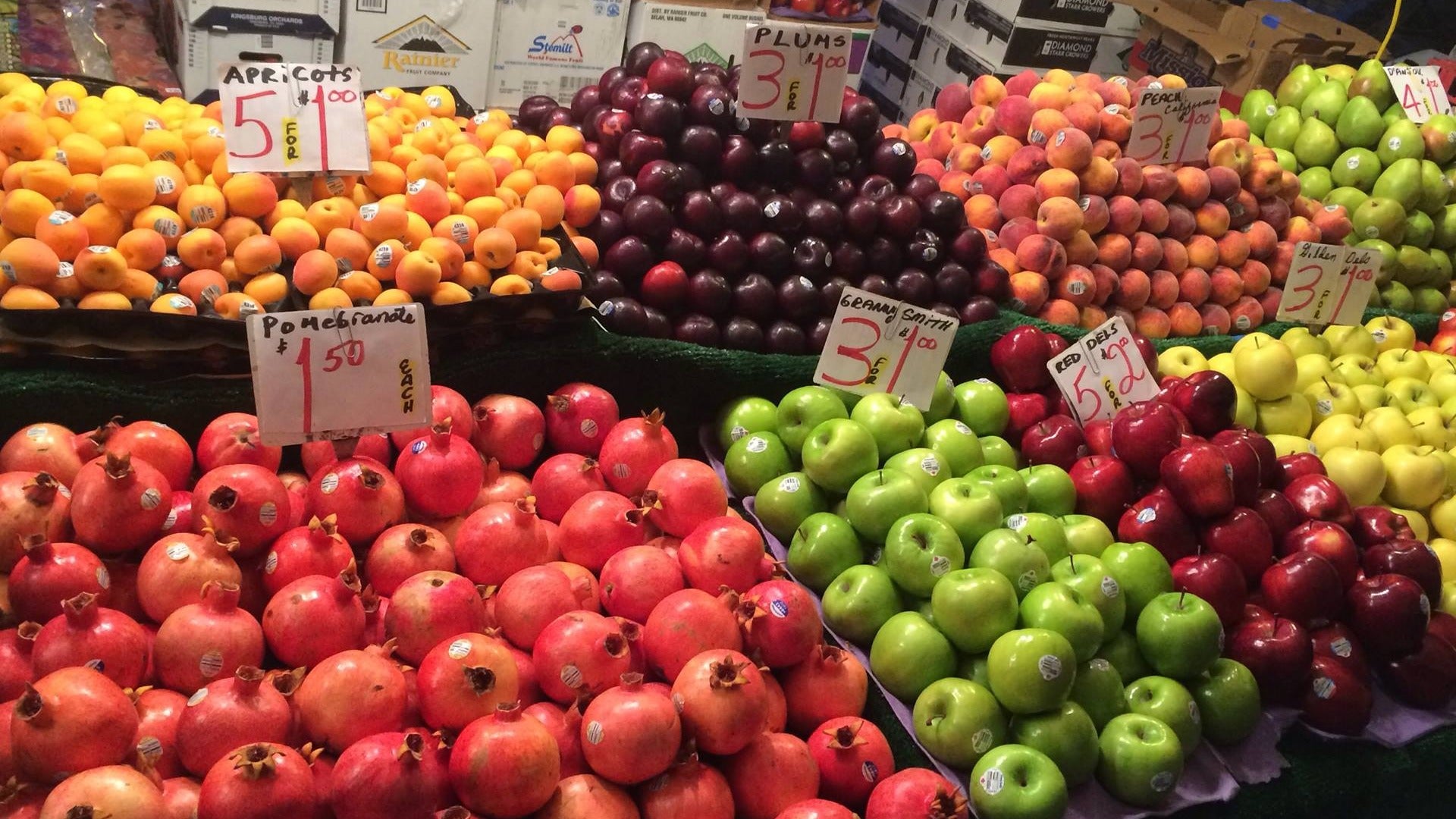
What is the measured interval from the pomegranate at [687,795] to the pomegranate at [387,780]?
10.2 inches

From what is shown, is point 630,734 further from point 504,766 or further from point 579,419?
point 579,419

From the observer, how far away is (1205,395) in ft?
6.79

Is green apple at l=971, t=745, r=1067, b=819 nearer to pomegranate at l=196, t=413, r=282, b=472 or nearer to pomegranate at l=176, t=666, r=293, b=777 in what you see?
pomegranate at l=176, t=666, r=293, b=777

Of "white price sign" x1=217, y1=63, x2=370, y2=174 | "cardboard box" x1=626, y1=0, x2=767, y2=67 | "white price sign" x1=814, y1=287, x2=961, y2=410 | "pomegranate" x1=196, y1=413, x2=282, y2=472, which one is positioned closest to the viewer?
"pomegranate" x1=196, y1=413, x2=282, y2=472

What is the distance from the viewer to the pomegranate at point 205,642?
1.31 m

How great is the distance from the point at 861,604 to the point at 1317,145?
103 inches

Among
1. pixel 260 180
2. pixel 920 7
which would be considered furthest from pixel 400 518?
pixel 920 7

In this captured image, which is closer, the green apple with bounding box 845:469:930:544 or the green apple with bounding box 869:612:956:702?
the green apple with bounding box 869:612:956:702

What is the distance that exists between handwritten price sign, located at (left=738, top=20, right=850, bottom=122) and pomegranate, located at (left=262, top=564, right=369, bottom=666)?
145cm

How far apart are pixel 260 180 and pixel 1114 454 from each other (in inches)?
66.2

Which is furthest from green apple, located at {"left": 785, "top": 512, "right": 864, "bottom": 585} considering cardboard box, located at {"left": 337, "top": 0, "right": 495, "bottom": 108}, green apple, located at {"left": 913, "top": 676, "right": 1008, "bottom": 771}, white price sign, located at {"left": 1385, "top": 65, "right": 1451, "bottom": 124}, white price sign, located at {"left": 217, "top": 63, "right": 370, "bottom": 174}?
white price sign, located at {"left": 1385, "top": 65, "right": 1451, "bottom": 124}

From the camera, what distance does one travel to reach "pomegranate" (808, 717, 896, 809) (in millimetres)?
1452

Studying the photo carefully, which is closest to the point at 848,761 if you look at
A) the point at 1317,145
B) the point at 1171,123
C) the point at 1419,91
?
the point at 1171,123

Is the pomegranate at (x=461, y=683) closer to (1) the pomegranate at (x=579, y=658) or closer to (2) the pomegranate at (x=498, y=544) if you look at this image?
(1) the pomegranate at (x=579, y=658)
